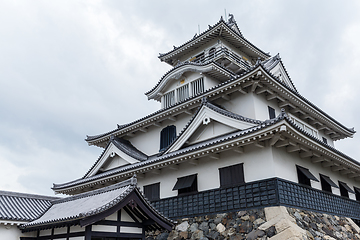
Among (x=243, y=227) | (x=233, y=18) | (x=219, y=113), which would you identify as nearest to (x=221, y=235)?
(x=243, y=227)

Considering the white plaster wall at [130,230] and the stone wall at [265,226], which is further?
the stone wall at [265,226]

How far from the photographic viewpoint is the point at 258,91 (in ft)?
52.4

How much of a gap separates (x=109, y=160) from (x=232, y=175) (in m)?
9.77

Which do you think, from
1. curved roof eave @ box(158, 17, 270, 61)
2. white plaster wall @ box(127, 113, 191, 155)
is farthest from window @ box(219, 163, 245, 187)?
curved roof eave @ box(158, 17, 270, 61)

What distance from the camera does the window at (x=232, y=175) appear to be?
43.1 feet

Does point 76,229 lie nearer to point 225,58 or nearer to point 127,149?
point 127,149

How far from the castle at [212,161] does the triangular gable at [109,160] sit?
0.22 ft

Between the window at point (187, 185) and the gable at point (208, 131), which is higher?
the gable at point (208, 131)

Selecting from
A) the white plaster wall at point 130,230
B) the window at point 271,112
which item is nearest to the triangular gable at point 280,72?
the window at point 271,112

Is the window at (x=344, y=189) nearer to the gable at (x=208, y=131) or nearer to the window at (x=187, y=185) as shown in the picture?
the gable at (x=208, y=131)

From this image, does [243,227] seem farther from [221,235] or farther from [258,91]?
[258,91]

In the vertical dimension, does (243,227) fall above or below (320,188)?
below

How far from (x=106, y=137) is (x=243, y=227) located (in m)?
13.1

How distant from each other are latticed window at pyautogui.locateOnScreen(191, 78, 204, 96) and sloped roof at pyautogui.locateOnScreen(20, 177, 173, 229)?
33.7ft
